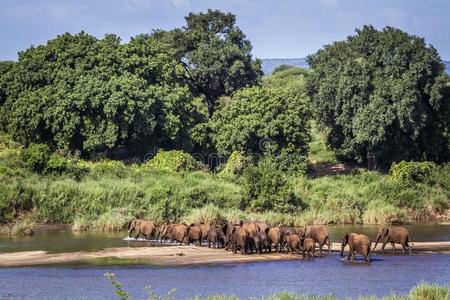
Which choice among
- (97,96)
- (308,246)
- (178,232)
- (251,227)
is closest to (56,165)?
(97,96)

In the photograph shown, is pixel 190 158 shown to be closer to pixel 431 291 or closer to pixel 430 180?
pixel 430 180

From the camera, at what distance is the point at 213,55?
220 ft

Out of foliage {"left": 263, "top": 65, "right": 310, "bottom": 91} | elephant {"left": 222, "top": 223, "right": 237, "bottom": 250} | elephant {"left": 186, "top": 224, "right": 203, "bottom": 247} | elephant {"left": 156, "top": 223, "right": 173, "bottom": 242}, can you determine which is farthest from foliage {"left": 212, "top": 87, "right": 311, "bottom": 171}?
foliage {"left": 263, "top": 65, "right": 310, "bottom": 91}

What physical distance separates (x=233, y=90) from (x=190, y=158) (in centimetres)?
1138

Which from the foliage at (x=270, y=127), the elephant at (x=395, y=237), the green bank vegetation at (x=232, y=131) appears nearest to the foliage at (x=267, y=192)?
the green bank vegetation at (x=232, y=131)

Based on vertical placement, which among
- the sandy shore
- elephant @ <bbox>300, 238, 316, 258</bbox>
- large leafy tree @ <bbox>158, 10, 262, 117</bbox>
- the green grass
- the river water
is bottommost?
the river water

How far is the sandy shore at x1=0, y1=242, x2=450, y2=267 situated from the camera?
35138 mm

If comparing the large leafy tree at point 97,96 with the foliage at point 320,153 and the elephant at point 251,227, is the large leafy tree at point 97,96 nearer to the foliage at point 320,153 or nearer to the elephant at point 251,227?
the foliage at point 320,153

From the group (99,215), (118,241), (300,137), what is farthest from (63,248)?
(300,137)

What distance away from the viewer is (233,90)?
2680 inches

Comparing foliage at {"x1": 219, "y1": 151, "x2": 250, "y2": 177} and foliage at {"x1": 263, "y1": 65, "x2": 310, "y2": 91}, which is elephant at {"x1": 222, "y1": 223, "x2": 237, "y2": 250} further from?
foliage at {"x1": 263, "y1": 65, "x2": 310, "y2": 91}

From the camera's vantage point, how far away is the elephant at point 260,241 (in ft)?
124

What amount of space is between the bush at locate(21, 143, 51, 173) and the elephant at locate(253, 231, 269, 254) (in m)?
18.0

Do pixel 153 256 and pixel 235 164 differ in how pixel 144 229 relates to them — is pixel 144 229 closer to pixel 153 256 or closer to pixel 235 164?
pixel 153 256
